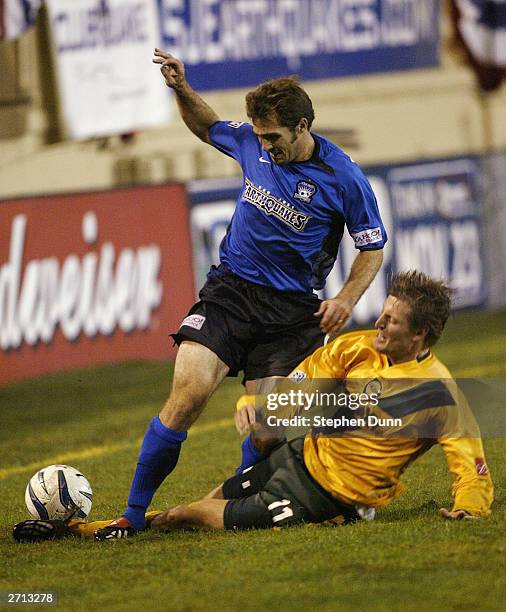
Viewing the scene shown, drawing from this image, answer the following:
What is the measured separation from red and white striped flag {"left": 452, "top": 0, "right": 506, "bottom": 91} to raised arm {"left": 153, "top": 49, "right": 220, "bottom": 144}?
9.68 m

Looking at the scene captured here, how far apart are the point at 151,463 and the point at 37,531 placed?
1.72 feet

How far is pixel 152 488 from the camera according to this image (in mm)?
5133

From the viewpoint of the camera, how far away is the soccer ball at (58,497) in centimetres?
536

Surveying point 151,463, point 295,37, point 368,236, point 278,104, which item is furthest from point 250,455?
point 295,37

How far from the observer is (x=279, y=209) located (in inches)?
209

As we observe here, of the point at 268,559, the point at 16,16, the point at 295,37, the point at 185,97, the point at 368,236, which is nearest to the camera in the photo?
the point at 268,559

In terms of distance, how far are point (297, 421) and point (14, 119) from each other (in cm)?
731

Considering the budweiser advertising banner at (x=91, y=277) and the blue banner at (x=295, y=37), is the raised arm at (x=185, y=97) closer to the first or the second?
the budweiser advertising banner at (x=91, y=277)

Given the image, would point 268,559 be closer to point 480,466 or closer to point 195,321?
point 480,466

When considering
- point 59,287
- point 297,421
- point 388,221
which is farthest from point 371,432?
point 388,221

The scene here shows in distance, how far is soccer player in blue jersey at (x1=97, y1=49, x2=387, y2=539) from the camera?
201 inches

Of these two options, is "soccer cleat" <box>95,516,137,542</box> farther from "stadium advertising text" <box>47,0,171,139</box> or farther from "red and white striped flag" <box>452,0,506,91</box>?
"red and white striped flag" <box>452,0,506,91</box>

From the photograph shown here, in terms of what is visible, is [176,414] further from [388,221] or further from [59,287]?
[388,221]

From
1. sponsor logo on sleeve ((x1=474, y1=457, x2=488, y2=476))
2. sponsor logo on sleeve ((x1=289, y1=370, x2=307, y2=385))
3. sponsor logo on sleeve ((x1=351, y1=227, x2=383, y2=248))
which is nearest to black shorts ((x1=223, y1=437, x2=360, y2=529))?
sponsor logo on sleeve ((x1=289, y1=370, x2=307, y2=385))
